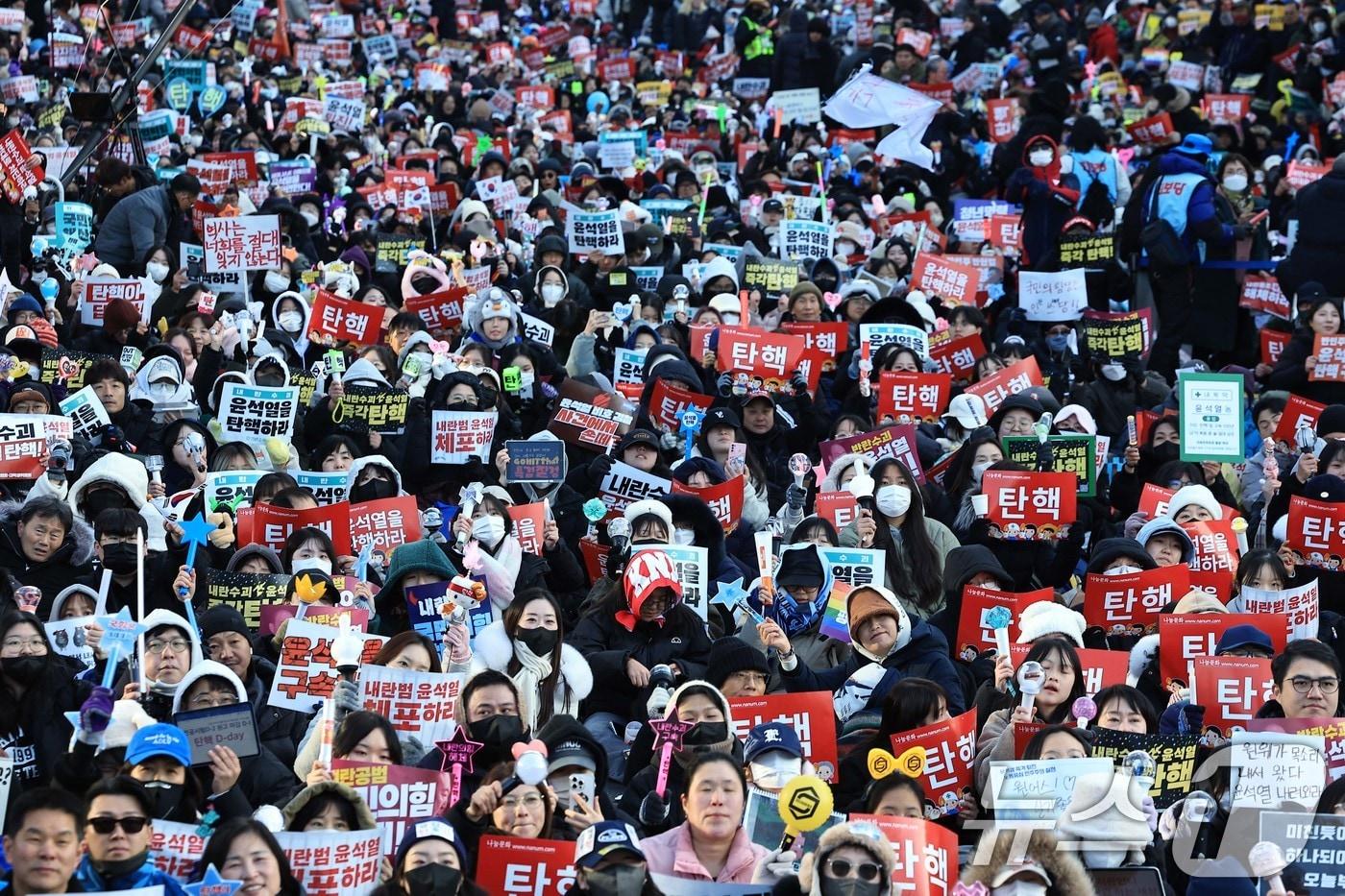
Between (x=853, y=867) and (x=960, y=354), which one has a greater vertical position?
(x=960, y=354)

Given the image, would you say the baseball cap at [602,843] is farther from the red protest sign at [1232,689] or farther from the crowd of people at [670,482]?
the red protest sign at [1232,689]

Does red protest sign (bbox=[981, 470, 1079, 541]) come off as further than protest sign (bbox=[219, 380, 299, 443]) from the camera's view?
No

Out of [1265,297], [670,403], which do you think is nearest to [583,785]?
[670,403]

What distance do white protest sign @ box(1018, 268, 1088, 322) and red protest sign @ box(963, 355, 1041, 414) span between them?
238 cm

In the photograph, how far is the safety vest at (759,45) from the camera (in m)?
25.1

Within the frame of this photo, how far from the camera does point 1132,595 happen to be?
1030 cm

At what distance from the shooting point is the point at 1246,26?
23.2 metres

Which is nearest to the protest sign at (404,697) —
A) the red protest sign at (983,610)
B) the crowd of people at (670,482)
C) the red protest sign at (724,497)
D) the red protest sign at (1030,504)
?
the crowd of people at (670,482)

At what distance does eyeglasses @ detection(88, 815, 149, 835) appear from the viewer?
6512 mm

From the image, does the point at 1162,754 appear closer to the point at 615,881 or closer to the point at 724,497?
the point at 615,881

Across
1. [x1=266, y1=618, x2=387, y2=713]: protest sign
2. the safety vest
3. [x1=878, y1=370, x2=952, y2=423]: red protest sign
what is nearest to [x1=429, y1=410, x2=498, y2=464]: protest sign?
[x1=878, y1=370, x2=952, y2=423]: red protest sign

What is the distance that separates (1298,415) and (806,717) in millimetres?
5582

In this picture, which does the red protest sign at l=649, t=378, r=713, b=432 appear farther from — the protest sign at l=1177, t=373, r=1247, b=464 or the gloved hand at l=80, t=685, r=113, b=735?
the gloved hand at l=80, t=685, r=113, b=735

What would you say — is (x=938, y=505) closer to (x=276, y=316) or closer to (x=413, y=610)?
(x=413, y=610)
